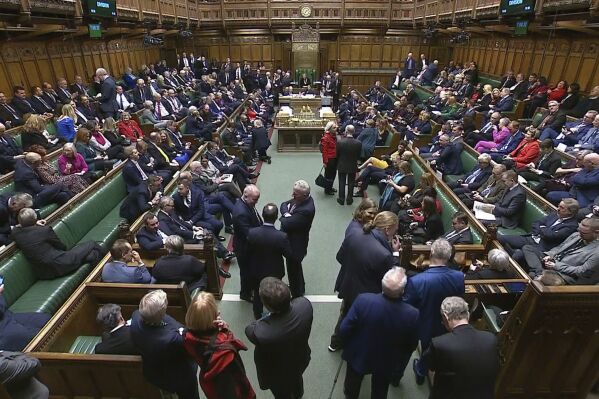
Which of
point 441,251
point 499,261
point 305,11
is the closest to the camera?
point 441,251

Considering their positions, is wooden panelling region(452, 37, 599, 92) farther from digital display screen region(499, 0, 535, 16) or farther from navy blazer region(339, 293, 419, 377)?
navy blazer region(339, 293, 419, 377)

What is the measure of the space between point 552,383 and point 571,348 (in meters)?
0.38

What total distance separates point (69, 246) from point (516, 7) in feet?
34.2

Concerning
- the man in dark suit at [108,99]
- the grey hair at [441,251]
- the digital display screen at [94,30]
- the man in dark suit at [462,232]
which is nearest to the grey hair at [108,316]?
the grey hair at [441,251]

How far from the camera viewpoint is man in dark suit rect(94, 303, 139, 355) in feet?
7.80

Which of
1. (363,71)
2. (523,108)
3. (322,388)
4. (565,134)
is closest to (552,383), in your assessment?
(322,388)

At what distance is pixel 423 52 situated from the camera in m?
17.2

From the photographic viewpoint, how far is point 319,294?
13.8 ft

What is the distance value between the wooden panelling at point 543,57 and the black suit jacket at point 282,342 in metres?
10.1

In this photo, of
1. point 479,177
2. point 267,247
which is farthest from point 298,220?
point 479,177

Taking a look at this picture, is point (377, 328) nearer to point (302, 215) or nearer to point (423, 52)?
point (302, 215)

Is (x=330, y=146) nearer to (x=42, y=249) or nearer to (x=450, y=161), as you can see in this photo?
→ (x=450, y=161)

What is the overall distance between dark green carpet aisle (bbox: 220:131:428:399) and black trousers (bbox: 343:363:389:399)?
11.8 inches

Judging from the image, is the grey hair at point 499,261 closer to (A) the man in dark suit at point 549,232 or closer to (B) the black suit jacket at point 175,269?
(A) the man in dark suit at point 549,232
